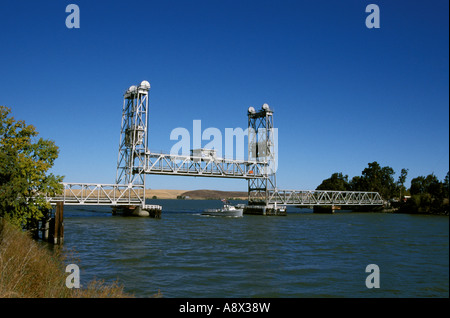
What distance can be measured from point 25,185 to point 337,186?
436 ft

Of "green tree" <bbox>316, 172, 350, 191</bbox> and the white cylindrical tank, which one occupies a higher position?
the white cylindrical tank

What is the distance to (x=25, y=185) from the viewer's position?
26703 mm

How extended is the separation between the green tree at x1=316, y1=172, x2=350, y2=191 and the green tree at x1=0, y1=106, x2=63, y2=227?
128 metres

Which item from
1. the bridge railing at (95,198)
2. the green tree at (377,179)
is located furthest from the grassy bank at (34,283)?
the green tree at (377,179)

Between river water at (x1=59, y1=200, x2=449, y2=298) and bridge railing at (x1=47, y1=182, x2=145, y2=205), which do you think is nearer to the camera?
river water at (x1=59, y1=200, x2=449, y2=298)

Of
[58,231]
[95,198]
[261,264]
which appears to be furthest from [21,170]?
[95,198]

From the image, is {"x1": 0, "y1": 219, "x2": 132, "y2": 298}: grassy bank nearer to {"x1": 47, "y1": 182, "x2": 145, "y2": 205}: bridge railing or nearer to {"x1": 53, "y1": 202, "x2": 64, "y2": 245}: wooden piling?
{"x1": 53, "y1": 202, "x2": 64, "y2": 245}: wooden piling

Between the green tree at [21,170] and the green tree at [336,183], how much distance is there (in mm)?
128194

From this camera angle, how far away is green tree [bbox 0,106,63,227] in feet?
86.0

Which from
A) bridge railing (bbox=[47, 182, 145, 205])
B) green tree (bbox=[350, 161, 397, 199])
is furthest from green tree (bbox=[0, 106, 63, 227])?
green tree (bbox=[350, 161, 397, 199])

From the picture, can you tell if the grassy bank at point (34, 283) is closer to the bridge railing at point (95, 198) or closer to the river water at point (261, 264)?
the river water at point (261, 264)

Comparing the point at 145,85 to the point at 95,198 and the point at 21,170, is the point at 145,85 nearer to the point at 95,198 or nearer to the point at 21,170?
the point at 95,198
